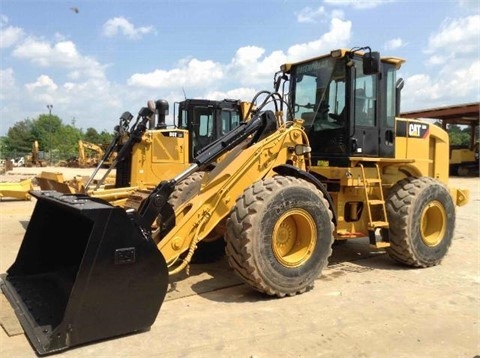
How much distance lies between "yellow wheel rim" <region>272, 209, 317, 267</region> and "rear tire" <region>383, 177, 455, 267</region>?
1.64 m

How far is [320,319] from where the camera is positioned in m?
4.27

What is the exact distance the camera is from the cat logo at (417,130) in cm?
690

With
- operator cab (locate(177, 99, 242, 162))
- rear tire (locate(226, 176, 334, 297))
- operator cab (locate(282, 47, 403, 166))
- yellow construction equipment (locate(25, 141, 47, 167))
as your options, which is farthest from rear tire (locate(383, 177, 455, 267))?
yellow construction equipment (locate(25, 141, 47, 167))

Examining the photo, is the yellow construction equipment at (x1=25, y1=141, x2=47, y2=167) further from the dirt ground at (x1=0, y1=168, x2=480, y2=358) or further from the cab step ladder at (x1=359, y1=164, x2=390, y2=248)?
the cab step ladder at (x1=359, y1=164, x2=390, y2=248)

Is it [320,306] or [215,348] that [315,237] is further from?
[215,348]

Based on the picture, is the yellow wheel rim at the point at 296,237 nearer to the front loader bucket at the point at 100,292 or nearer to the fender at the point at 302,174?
the fender at the point at 302,174

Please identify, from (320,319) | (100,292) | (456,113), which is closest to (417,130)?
(320,319)

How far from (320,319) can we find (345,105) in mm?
3006

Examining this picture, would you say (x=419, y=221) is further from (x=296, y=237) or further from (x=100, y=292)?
(x=100, y=292)

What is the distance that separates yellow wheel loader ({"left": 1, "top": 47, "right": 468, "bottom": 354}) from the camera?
3730mm

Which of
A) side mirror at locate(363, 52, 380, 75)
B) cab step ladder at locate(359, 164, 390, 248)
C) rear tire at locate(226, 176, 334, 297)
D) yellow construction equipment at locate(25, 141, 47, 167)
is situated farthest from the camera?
yellow construction equipment at locate(25, 141, 47, 167)

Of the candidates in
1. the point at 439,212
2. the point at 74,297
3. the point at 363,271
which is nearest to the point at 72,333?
the point at 74,297

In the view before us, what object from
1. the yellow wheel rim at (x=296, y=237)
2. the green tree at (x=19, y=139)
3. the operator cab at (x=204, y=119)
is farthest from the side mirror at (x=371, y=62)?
the green tree at (x=19, y=139)

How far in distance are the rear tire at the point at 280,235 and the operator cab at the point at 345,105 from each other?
4.29 ft
